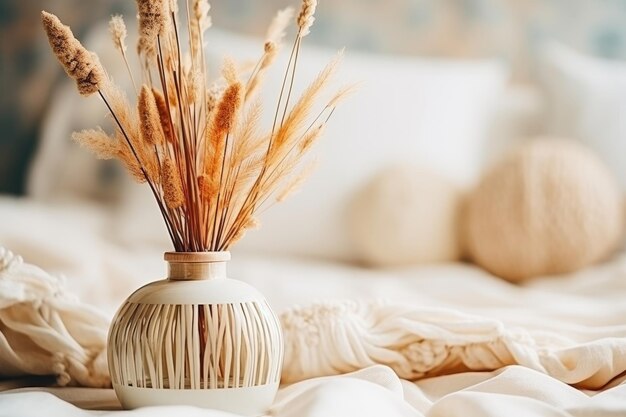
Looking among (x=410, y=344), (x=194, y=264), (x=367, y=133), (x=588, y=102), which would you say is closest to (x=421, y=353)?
(x=410, y=344)

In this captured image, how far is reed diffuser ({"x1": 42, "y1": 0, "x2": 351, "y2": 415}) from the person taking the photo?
81 centimetres

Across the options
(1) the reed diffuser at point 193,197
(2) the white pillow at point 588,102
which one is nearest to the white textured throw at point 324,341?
(1) the reed diffuser at point 193,197

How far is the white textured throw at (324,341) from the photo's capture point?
3.14 feet

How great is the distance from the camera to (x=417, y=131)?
6.56ft

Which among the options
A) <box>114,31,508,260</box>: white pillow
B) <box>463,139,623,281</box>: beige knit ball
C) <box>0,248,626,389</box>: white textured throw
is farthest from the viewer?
<box>114,31,508,260</box>: white pillow

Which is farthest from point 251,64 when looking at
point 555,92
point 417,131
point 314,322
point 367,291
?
point 555,92

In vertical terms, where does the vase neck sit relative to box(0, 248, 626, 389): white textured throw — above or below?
above

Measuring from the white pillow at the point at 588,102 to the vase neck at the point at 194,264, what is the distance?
1.32 meters

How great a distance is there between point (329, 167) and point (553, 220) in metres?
0.49

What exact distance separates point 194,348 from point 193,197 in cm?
15

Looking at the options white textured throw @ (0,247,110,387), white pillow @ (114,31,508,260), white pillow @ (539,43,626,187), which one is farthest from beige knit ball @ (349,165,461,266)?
white textured throw @ (0,247,110,387)

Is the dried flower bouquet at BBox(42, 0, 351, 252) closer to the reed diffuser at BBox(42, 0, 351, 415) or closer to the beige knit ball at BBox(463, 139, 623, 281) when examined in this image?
the reed diffuser at BBox(42, 0, 351, 415)

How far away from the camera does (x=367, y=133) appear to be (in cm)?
195

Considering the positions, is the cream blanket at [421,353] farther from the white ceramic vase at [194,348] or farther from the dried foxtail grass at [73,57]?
the dried foxtail grass at [73,57]
